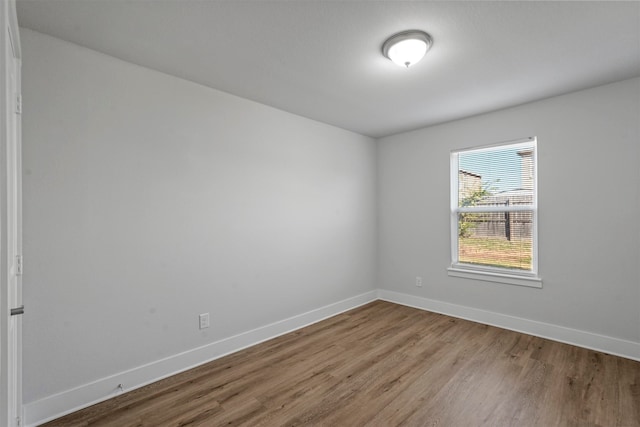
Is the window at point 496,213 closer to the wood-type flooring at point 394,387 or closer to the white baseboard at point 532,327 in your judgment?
the white baseboard at point 532,327

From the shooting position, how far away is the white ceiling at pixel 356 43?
5.90ft

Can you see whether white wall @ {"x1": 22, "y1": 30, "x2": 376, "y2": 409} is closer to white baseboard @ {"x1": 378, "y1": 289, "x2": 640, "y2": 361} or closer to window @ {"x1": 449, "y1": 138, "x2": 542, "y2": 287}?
white baseboard @ {"x1": 378, "y1": 289, "x2": 640, "y2": 361}

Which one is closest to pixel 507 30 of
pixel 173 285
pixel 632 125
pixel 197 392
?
pixel 632 125

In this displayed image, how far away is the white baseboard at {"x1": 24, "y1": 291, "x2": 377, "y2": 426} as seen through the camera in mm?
1976

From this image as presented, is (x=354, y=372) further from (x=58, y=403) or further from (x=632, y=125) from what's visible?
(x=632, y=125)

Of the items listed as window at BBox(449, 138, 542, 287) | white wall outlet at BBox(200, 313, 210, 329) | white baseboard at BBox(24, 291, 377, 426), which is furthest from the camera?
window at BBox(449, 138, 542, 287)

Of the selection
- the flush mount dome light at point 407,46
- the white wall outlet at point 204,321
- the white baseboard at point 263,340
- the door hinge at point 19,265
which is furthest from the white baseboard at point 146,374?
the flush mount dome light at point 407,46

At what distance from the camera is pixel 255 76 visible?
104 inches

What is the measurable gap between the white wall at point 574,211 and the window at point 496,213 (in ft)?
0.36

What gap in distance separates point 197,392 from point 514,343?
3.03 m

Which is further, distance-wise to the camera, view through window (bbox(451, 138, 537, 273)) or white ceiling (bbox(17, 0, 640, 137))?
view through window (bbox(451, 138, 537, 273))

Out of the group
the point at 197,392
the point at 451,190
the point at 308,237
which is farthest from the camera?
the point at 451,190

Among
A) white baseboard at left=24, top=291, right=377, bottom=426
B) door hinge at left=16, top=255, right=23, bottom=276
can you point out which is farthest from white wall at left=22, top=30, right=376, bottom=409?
door hinge at left=16, top=255, right=23, bottom=276

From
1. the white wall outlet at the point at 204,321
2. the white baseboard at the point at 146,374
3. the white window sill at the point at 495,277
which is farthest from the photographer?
the white window sill at the point at 495,277
